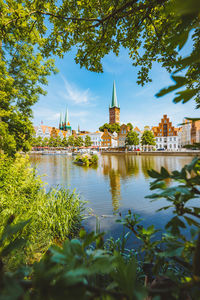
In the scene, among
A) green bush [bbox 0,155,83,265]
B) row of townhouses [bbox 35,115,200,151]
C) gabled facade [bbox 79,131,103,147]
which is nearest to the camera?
green bush [bbox 0,155,83,265]

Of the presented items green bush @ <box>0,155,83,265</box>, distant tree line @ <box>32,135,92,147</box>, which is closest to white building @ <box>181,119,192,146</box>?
distant tree line @ <box>32,135,92,147</box>

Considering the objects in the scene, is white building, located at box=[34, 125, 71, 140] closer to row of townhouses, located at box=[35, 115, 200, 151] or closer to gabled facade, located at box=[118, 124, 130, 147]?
row of townhouses, located at box=[35, 115, 200, 151]

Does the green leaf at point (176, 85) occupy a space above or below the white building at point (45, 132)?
below

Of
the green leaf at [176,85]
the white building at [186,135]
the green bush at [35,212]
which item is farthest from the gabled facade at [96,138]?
the green leaf at [176,85]

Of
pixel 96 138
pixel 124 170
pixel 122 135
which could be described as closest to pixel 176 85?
pixel 124 170

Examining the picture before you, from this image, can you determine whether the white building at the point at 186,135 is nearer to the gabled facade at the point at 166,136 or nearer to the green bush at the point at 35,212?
the gabled facade at the point at 166,136

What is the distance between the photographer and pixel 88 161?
769 inches

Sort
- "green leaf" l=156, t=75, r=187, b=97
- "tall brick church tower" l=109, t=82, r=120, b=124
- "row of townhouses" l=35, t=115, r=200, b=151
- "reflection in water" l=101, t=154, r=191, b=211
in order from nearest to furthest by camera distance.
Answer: "green leaf" l=156, t=75, r=187, b=97, "reflection in water" l=101, t=154, r=191, b=211, "row of townhouses" l=35, t=115, r=200, b=151, "tall brick church tower" l=109, t=82, r=120, b=124

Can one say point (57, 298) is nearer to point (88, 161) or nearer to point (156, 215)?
point (156, 215)

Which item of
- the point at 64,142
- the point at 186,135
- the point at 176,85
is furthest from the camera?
the point at 64,142

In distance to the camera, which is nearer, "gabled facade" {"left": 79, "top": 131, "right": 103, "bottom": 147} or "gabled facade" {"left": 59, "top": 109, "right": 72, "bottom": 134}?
"gabled facade" {"left": 79, "top": 131, "right": 103, "bottom": 147}

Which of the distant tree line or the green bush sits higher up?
the distant tree line

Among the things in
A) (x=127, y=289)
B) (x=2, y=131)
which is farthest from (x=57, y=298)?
(x=2, y=131)

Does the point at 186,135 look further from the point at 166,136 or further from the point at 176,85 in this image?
the point at 176,85
